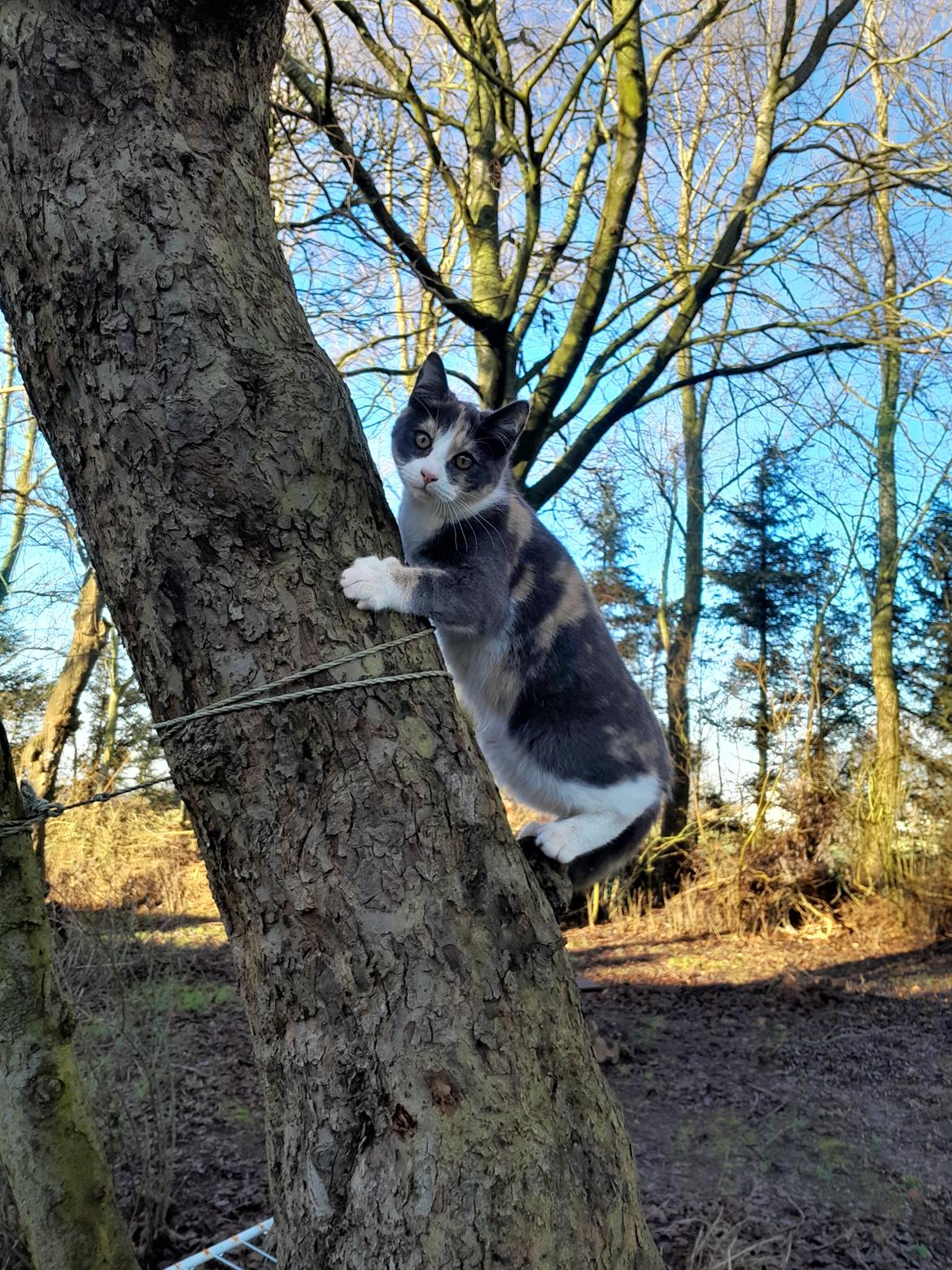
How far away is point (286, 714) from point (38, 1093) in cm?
145

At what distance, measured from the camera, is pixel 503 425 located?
8.21ft

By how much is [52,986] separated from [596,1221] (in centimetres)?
148

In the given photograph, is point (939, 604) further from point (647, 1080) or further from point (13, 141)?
point (13, 141)

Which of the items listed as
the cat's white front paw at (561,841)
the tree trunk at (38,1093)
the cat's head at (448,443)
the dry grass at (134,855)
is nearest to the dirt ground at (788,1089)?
the cat's white front paw at (561,841)

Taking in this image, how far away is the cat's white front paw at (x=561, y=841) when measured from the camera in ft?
6.89

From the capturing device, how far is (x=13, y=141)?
1543 millimetres

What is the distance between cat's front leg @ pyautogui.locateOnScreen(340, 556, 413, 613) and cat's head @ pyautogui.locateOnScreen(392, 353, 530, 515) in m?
0.74

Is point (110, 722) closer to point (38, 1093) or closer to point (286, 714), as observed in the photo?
point (38, 1093)

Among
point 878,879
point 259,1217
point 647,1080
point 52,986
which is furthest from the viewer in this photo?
point 878,879

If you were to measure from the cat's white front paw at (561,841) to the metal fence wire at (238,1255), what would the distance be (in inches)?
68.2

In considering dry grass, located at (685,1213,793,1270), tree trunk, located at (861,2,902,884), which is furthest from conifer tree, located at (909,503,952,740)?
dry grass, located at (685,1213,793,1270)

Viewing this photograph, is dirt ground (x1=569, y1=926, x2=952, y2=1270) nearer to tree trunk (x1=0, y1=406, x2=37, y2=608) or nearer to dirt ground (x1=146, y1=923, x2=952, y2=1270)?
dirt ground (x1=146, y1=923, x2=952, y2=1270)

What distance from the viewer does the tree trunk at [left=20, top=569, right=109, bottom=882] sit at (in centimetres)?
680

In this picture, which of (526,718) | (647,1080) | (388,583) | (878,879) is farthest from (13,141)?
(878,879)
